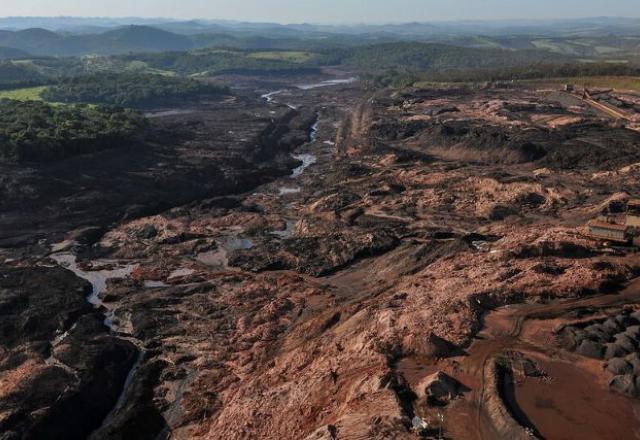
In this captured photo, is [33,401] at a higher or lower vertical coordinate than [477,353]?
lower

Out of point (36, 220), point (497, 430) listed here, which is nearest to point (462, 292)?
point (497, 430)

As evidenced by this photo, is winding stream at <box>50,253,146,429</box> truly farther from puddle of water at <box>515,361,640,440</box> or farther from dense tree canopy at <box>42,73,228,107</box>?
dense tree canopy at <box>42,73,228,107</box>

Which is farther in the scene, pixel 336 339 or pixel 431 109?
pixel 431 109

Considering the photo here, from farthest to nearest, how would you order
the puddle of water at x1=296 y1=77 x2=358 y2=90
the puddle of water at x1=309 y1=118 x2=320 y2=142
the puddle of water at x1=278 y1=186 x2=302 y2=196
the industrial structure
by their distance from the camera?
the puddle of water at x1=296 y1=77 x2=358 y2=90 < the puddle of water at x1=309 y1=118 x2=320 y2=142 < the puddle of water at x1=278 y1=186 x2=302 y2=196 < the industrial structure

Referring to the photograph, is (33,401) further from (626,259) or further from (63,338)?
(626,259)

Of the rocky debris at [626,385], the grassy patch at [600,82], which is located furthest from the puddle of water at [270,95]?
the rocky debris at [626,385]

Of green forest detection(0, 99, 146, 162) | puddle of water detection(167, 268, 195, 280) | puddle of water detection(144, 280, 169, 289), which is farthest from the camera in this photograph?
green forest detection(0, 99, 146, 162)

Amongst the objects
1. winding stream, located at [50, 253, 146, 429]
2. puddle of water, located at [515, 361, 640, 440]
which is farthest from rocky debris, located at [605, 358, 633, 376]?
winding stream, located at [50, 253, 146, 429]

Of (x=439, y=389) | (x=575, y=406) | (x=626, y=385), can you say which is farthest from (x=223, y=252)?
(x=626, y=385)
